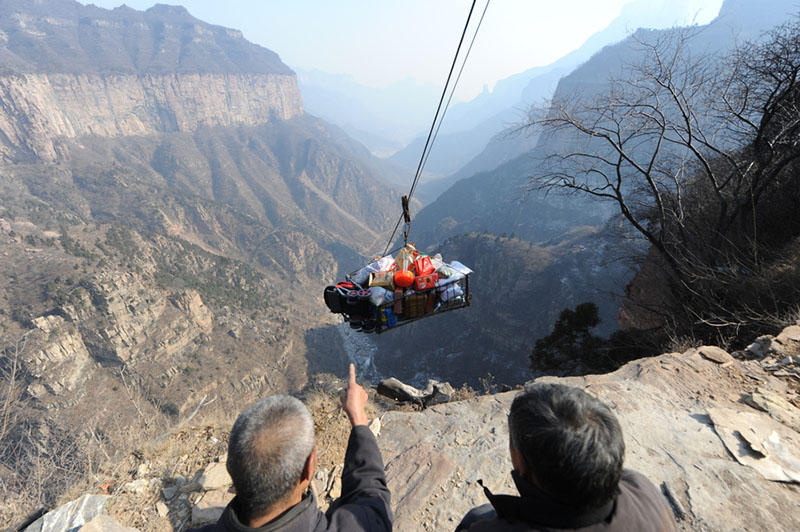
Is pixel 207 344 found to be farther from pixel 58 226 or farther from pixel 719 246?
pixel 719 246

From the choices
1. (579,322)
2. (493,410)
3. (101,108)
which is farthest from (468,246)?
(101,108)

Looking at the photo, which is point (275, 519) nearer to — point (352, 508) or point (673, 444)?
point (352, 508)

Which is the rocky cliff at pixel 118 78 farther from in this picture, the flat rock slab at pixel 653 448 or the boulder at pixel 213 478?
the flat rock slab at pixel 653 448

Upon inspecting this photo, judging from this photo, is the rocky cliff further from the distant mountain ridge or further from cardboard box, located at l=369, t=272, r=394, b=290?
cardboard box, located at l=369, t=272, r=394, b=290

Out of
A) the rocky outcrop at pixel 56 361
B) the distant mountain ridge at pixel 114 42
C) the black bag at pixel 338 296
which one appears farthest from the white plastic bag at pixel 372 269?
the distant mountain ridge at pixel 114 42

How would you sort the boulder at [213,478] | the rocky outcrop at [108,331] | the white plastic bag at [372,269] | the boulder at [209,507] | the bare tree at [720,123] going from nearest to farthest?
the boulder at [209,507] < the boulder at [213,478] < the white plastic bag at [372,269] < the bare tree at [720,123] < the rocky outcrop at [108,331]

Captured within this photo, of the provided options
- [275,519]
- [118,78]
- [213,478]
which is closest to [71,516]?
[213,478]
